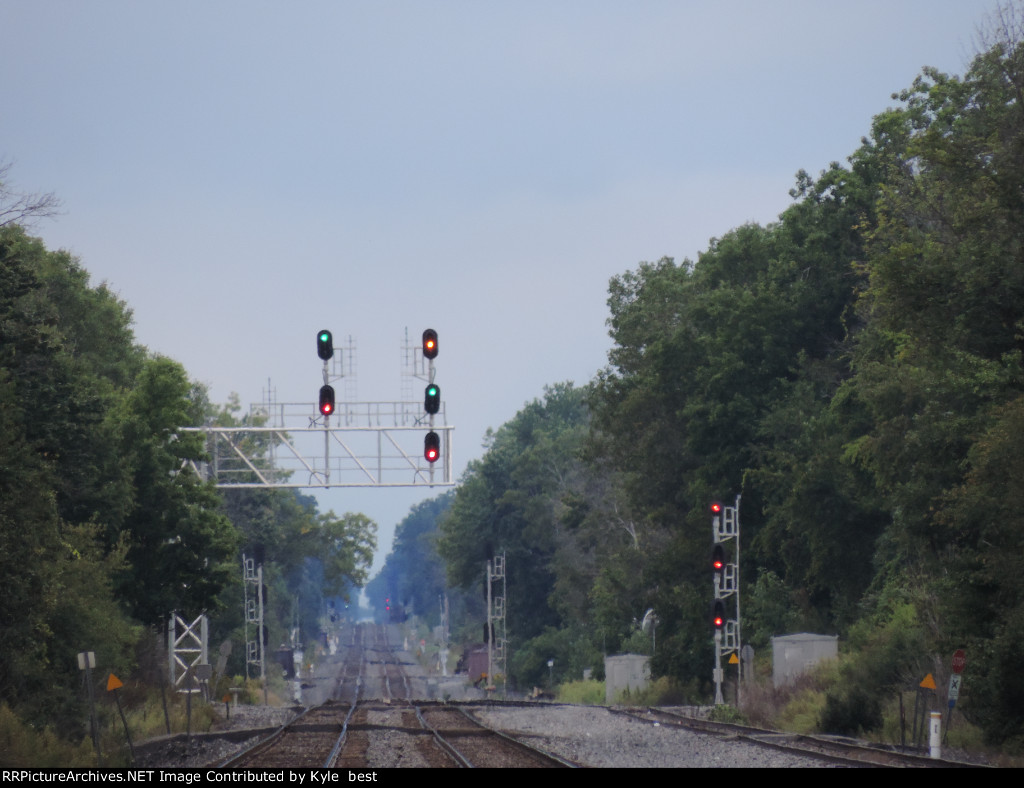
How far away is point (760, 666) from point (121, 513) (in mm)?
22630

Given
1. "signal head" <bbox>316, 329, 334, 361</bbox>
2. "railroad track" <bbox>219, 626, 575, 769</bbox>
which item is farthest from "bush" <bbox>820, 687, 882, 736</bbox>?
"signal head" <bbox>316, 329, 334, 361</bbox>

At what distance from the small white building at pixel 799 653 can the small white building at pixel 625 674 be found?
17.4 m

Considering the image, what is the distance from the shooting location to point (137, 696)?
3862cm

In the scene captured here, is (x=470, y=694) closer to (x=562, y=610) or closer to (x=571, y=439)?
(x=562, y=610)

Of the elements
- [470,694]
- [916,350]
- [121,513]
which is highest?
[916,350]

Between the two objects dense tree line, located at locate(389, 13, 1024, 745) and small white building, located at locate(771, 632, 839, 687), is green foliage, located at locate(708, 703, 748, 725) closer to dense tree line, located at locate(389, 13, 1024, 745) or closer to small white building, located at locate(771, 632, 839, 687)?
small white building, located at locate(771, 632, 839, 687)

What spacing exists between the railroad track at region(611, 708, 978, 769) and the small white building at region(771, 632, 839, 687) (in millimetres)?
4722

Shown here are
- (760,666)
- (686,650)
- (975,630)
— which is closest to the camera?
(975,630)

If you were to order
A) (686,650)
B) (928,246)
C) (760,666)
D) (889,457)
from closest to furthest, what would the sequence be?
(928,246) < (889,457) < (760,666) < (686,650)

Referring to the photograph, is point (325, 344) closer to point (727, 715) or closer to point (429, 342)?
point (429, 342)

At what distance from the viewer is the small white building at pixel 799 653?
37.2 metres

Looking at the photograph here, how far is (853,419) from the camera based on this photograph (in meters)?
40.6

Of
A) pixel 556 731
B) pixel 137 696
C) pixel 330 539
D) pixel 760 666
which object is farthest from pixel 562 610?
pixel 556 731

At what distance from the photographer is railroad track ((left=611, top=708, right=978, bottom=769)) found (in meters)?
20.2
